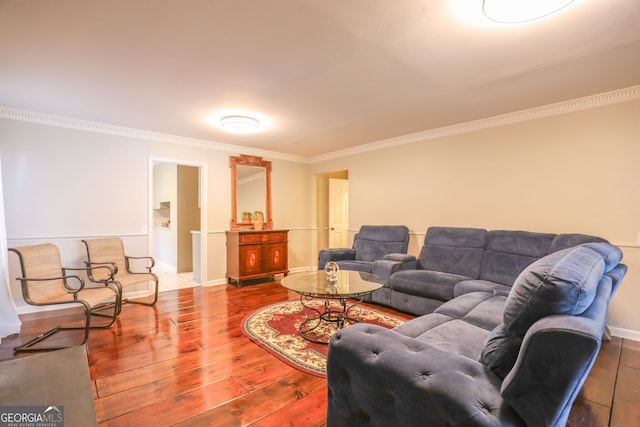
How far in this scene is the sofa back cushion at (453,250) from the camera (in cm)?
357

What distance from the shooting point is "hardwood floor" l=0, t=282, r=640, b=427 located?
1.74 meters

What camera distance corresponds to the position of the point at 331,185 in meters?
6.39

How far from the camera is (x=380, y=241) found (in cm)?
457

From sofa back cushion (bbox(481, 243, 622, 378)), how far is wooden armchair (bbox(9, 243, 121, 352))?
3134 mm

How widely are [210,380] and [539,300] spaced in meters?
2.11

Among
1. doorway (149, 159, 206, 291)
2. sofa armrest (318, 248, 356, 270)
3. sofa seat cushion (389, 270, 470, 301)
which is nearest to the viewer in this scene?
sofa seat cushion (389, 270, 470, 301)

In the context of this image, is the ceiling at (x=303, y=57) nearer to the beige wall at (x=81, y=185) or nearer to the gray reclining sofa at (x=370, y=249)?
the beige wall at (x=81, y=185)

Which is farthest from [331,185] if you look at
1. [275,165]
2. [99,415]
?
[99,415]

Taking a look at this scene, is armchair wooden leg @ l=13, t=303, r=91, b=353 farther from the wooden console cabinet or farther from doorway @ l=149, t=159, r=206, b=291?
doorway @ l=149, t=159, r=206, b=291

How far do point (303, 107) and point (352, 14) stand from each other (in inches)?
63.3

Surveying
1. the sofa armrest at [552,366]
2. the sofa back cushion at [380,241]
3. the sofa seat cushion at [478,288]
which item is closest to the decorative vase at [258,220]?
the sofa back cushion at [380,241]

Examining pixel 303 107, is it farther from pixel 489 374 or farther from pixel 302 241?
pixel 302 241

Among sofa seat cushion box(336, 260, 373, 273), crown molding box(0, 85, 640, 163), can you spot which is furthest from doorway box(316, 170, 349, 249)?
sofa seat cushion box(336, 260, 373, 273)

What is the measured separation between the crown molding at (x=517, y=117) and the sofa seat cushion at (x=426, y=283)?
6.65 ft
